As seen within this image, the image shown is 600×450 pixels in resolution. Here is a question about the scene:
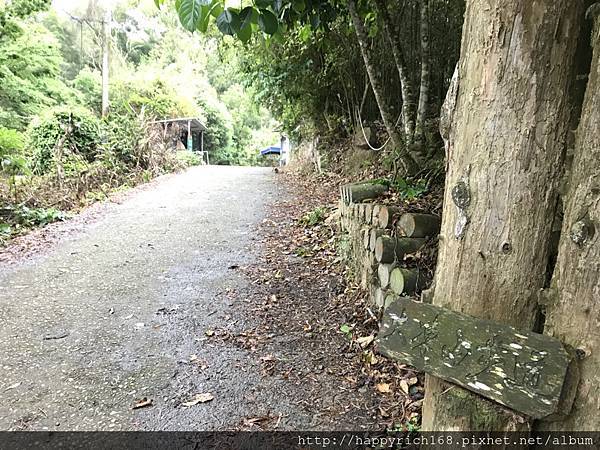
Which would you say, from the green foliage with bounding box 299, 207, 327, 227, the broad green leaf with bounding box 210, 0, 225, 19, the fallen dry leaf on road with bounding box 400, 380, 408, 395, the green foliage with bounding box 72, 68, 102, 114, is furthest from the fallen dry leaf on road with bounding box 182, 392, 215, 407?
the green foliage with bounding box 72, 68, 102, 114

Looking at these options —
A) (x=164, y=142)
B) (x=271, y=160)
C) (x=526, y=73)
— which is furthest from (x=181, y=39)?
(x=526, y=73)

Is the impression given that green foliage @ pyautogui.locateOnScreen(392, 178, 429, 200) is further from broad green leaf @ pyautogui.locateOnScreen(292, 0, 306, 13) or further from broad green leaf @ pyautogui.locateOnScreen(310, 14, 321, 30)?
broad green leaf @ pyautogui.locateOnScreen(292, 0, 306, 13)

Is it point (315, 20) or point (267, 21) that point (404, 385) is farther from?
point (315, 20)

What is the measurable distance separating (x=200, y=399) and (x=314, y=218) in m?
3.78

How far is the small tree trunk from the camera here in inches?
154

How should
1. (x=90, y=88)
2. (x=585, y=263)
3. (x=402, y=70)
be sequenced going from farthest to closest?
(x=90, y=88), (x=402, y=70), (x=585, y=263)

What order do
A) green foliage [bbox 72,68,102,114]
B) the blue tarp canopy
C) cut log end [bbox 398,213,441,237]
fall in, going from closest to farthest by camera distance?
cut log end [bbox 398,213,441,237] < green foliage [bbox 72,68,102,114] < the blue tarp canopy

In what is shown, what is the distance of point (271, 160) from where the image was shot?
2900cm

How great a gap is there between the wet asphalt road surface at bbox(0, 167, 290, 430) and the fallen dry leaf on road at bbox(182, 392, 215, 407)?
3cm

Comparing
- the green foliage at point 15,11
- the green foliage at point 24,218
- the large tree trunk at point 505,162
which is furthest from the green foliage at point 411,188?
the green foliage at point 15,11

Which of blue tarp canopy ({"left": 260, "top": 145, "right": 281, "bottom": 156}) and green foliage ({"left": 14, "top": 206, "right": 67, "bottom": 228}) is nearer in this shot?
green foliage ({"left": 14, "top": 206, "right": 67, "bottom": 228})

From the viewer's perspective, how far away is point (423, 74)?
399 cm

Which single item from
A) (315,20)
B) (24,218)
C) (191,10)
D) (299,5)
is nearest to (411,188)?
(315,20)

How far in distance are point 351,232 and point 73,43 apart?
33.9 meters
